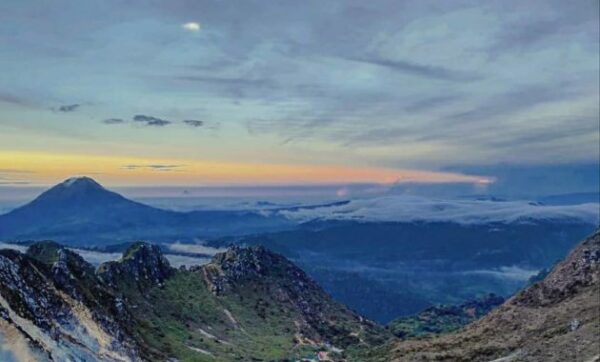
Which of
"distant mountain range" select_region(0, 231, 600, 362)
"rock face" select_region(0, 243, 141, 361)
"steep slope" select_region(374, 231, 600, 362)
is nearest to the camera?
"rock face" select_region(0, 243, 141, 361)

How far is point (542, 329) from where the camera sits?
152 meters

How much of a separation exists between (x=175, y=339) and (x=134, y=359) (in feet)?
145

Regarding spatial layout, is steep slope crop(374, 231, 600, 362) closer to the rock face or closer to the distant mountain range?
the distant mountain range

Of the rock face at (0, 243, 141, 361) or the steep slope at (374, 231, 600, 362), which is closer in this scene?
the rock face at (0, 243, 141, 361)

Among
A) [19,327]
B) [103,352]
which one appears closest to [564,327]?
[103,352]

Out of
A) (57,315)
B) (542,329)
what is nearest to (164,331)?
(57,315)

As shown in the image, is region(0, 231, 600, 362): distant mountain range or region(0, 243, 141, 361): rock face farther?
region(0, 231, 600, 362): distant mountain range

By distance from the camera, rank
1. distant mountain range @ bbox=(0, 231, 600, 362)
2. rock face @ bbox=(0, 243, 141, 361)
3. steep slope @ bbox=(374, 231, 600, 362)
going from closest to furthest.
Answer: rock face @ bbox=(0, 243, 141, 361) → distant mountain range @ bbox=(0, 231, 600, 362) → steep slope @ bbox=(374, 231, 600, 362)

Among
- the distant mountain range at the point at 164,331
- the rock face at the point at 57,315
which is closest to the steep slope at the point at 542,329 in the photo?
the distant mountain range at the point at 164,331

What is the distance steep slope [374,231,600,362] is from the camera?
427ft

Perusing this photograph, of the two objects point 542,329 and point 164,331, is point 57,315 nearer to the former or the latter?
point 164,331

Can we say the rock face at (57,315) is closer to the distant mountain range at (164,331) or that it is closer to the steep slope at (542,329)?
the distant mountain range at (164,331)

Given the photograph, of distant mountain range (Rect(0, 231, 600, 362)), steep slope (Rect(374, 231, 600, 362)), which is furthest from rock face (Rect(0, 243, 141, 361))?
steep slope (Rect(374, 231, 600, 362))

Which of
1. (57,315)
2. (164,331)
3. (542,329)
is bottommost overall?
(164,331)
